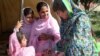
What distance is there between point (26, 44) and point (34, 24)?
38 centimetres

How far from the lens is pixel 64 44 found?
4691mm

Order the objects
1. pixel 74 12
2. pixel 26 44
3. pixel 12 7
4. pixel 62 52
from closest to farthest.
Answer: pixel 74 12, pixel 62 52, pixel 26 44, pixel 12 7

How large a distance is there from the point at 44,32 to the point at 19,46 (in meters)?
0.54

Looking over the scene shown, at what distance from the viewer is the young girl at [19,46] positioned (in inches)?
196

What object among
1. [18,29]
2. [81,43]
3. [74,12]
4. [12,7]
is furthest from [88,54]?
[12,7]

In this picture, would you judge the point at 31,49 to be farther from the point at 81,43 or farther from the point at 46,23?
the point at 81,43

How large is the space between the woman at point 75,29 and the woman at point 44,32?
65 cm

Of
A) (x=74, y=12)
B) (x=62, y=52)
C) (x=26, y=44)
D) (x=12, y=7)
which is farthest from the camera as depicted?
(x=12, y=7)

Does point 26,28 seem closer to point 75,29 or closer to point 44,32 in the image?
point 44,32

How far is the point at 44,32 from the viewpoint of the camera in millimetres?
5391

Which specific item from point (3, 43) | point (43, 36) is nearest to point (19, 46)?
point (43, 36)

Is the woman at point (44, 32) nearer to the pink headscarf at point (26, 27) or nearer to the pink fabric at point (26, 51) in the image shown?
the pink headscarf at point (26, 27)

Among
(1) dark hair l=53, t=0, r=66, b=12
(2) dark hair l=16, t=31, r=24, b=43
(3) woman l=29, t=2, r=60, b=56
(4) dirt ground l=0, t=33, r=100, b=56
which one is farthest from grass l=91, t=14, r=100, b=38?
(1) dark hair l=53, t=0, r=66, b=12

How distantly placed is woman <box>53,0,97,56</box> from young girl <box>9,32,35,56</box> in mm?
586
